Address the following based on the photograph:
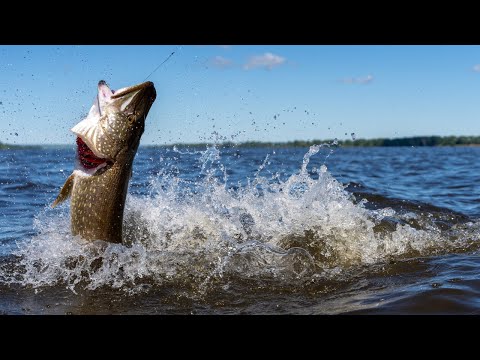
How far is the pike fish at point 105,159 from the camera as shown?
5000 millimetres

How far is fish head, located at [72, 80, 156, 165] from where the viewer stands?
4.97 m

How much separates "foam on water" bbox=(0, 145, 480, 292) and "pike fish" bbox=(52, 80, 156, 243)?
0.24m

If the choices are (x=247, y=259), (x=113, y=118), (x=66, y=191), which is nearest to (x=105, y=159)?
(x=113, y=118)

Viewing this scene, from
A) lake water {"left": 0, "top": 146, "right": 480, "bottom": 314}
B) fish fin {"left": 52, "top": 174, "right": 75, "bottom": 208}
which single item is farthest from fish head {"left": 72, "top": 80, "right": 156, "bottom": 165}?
lake water {"left": 0, "top": 146, "right": 480, "bottom": 314}

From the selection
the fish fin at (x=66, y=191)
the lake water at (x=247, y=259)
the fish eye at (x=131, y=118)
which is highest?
the fish eye at (x=131, y=118)

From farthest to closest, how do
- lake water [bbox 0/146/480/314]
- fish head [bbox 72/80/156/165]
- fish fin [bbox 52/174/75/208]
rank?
1. fish fin [bbox 52/174/75/208]
2. fish head [bbox 72/80/156/165]
3. lake water [bbox 0/146/480/314]

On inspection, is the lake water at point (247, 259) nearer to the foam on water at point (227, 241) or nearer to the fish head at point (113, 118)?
the foam on water at point (227, 241)

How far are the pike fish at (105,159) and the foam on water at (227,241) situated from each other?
0.24 m

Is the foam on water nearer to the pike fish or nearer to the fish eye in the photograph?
the pike fish

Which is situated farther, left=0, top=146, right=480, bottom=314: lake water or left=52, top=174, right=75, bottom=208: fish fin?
left=52, top=174, right=75, bottom=208: fish fin

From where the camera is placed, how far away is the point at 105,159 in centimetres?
510

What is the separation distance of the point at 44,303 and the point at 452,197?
31.4 ft

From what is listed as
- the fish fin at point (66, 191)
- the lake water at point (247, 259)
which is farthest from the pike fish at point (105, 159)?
the lake water at point (247, 259)
